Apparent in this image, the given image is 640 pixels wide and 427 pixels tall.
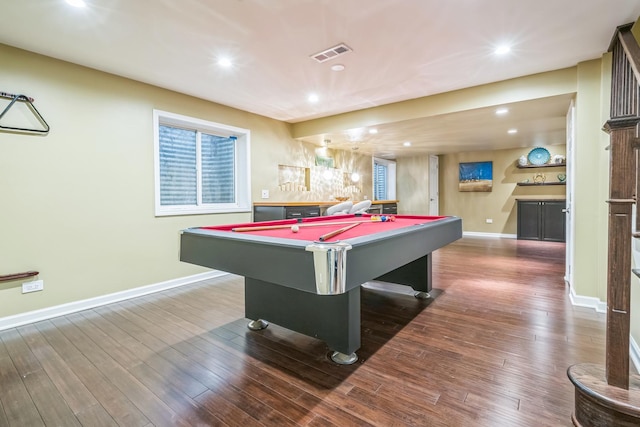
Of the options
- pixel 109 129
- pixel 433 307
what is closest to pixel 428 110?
pixel 433 307

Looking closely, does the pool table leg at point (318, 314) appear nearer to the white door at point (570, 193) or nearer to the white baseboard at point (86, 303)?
the white baseboard at point (86, 303)

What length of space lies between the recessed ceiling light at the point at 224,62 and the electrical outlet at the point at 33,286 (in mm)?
2567

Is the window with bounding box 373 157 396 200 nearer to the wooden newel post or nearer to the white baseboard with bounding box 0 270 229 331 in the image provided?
the white baseboard with bounding box 0 270 229 331

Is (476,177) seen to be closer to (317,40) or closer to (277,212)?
(277,212)

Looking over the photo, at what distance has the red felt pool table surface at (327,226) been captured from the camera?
209 centimetres

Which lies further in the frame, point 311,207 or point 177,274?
point 311,207

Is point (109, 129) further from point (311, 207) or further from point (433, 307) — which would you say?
point (433, 307)

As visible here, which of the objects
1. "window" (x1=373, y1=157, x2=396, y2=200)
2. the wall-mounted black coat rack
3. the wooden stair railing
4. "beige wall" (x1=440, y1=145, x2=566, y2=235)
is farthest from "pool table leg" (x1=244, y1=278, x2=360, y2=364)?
"beige wall" (x1=440, y1=145, x2=566, y2=235)

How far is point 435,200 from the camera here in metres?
8.31

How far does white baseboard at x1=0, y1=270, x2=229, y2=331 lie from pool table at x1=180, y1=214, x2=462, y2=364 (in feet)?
5.44

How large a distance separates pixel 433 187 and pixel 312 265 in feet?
24.9

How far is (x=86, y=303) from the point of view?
2955 mm

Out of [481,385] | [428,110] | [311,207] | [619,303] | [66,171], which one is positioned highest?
[428,110]

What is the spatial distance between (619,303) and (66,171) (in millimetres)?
4042
